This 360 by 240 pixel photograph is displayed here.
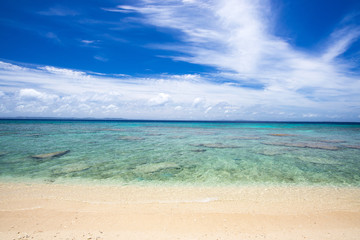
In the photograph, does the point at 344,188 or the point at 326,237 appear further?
the point at 344,188

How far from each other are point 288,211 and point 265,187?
249 cm

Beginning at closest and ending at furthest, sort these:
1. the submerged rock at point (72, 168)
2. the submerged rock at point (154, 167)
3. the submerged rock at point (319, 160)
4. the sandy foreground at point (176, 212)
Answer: the sandy foreground at point (176, 212) → the submerged rock at point (72, 168) → the submerged rock at point (154, 167) → the submerged rock at point (319, 160)

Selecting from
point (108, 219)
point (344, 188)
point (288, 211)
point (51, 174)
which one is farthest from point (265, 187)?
point (51, 174)

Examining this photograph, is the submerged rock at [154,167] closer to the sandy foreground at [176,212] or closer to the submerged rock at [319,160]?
the sandy foreground at [176,212]

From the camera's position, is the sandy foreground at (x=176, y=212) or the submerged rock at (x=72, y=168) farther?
the submerged rock at (x=72, y=168)

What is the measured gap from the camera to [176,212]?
6.08m

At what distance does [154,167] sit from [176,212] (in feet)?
20.0

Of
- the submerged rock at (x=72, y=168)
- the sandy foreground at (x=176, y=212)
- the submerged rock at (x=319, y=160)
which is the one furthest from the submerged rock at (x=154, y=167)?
the submerged rock at (x=319, y=160)

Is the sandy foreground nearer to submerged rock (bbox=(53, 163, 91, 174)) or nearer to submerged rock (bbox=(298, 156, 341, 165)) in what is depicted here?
submerged rock (bbox=(53, 163, 91, 174))

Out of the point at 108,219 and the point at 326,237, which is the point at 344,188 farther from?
the point at 108,219

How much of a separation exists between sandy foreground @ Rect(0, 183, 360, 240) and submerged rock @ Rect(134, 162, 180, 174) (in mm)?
2778

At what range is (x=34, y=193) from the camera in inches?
294

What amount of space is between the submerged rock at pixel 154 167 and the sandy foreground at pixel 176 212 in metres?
2.78

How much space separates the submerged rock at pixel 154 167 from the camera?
11227 mm
